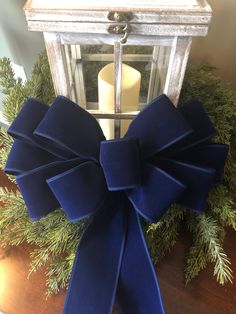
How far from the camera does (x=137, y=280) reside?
0.39 meters

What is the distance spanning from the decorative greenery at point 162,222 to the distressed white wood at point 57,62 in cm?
10

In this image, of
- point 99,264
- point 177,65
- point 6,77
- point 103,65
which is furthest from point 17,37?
point 99,264

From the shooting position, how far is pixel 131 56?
0.43m

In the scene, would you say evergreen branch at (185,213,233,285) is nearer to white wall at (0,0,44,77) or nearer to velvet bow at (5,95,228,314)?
velvet bow at (5,95,228,314)

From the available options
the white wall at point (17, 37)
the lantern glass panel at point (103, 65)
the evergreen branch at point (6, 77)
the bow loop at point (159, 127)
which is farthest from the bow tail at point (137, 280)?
the white wall at point (17, 37)

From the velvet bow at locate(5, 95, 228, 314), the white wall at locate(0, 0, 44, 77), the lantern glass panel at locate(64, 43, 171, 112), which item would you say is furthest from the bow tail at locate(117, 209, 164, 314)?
the white wall at locate(0, 0, 44, 77)

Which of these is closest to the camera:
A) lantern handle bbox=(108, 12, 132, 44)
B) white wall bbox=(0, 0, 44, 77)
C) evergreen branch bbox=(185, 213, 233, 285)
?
lantern handle bbox=(108, 12, 132, 44)

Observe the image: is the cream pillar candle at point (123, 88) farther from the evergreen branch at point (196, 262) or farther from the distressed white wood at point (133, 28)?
the evergreen branch at point (196, 262)

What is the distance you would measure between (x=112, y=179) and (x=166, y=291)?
0.23m

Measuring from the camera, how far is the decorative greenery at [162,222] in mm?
435

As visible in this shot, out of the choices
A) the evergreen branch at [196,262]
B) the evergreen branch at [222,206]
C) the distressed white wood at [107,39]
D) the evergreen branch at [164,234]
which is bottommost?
the evergreen branch at [196,262]

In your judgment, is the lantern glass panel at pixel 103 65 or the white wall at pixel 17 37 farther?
the white wall at pixel 17 37

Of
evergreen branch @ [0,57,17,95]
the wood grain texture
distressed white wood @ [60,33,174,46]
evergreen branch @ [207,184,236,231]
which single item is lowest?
the wood grain texture

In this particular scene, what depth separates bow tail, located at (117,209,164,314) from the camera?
38 cm
